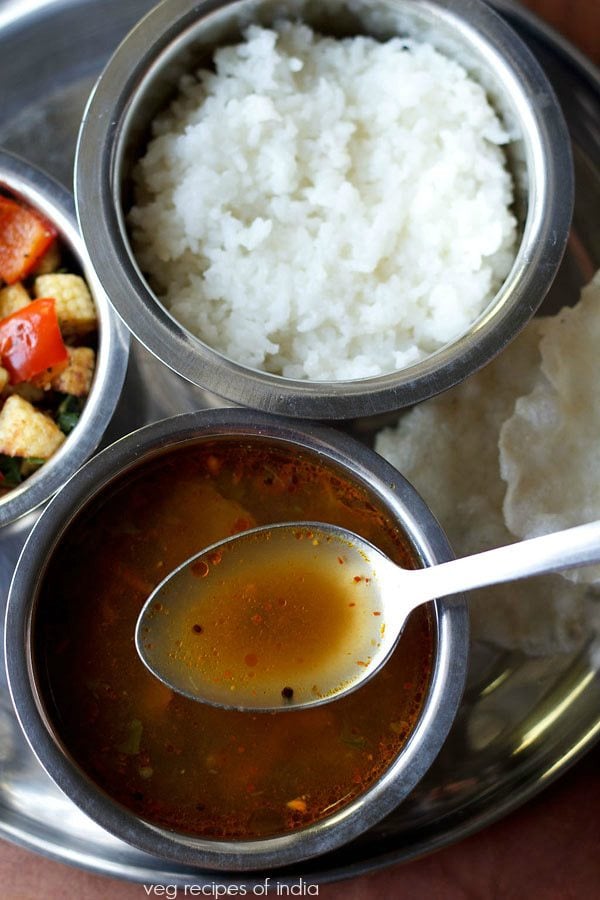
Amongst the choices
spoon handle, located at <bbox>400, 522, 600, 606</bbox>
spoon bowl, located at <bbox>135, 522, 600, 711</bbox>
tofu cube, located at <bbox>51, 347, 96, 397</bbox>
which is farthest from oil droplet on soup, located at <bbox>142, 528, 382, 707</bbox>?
tofu cube, located at <bbox>51, 347, 96, 397</bbox>

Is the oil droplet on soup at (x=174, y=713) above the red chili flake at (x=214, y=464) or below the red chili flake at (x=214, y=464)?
below

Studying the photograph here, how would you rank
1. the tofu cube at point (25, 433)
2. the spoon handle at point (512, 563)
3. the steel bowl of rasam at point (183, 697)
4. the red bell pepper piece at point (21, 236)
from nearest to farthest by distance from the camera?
the spoon handle at point (512, 563)
the steel bowl of rasam at point (183, 697)
the tofu cube at point (25, 433)
the red bell pepper piece at point (21, 236)

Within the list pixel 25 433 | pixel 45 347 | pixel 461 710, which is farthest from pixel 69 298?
pixel 461 710

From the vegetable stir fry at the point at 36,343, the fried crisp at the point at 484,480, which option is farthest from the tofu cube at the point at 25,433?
the fried crisp at the point at 484,480

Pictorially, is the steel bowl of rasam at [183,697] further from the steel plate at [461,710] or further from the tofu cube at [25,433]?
the steel plate at [461,710]

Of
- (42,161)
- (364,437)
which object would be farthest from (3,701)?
(42,161)

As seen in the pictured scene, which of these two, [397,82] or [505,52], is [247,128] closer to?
[397,82]
